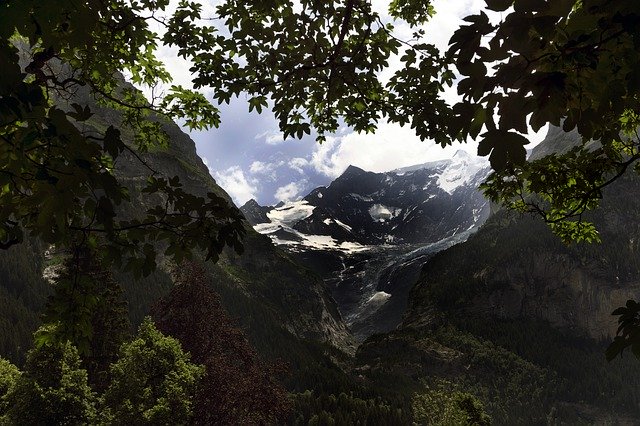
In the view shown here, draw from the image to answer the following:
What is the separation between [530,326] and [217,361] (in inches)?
5068

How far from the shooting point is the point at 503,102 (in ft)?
5.58

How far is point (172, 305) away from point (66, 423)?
21.9 ft

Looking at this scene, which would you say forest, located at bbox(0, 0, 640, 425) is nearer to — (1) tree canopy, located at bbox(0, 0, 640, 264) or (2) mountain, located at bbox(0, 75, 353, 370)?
(1) tree canopy, located at bbox(0, 0, 640, 264)

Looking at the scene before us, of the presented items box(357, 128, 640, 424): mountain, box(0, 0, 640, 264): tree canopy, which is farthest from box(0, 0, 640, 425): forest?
box(357, 128, 640, 424): mountain

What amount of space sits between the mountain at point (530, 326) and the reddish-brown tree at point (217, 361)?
85564mm

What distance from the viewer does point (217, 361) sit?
1808 cm

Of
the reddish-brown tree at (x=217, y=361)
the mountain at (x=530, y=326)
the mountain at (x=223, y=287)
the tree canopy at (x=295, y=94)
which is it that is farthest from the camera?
the mountain at (x=530, y=326)

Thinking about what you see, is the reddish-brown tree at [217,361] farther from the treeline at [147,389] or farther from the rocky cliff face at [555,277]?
the rocky cliff face at [555,277]

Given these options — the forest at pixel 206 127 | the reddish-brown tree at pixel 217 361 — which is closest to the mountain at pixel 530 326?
the forest at pixel 206 127

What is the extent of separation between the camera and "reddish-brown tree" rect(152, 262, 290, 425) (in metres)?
17.2

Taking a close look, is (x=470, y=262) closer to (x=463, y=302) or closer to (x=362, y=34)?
(x=463, y=302)

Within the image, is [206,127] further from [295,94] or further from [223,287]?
[223,287]

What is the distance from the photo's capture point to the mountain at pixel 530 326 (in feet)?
321

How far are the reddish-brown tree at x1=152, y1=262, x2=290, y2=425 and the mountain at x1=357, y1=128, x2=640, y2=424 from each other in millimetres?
85564
